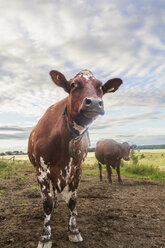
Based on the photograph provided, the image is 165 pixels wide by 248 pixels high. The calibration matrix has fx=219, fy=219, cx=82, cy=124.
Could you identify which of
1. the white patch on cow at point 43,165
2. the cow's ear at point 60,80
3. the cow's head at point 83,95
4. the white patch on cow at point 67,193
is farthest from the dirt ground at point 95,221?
the cow's ear at point 60,80

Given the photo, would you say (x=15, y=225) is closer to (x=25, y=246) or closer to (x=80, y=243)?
(x=25, y=246)

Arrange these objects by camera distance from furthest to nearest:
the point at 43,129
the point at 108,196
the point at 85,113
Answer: the point at 108,196 < the point at 43,129 < the point at 85,113

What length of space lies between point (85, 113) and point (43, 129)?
4.47 feet

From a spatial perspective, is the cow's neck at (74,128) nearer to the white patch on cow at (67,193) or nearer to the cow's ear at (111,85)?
the cow's ear at (111,85)

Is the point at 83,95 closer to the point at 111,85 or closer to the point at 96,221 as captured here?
the point at 111,85

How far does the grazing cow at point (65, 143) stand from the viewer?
355 centimetres

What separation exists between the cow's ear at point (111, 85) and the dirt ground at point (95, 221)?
9.33 ft

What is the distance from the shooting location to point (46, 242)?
12.4 feet

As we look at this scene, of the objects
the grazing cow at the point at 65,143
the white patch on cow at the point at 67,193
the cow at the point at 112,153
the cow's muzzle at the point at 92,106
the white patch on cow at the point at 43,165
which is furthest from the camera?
the cow at the point at 112,153

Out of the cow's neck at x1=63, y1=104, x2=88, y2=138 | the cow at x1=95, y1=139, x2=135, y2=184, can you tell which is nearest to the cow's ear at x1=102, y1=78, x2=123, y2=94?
the cow's neck at x1=63, y1=104, x2=88, y2=138

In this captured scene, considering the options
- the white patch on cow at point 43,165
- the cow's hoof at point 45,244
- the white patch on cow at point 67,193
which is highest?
the white patch on cow at point 43,165

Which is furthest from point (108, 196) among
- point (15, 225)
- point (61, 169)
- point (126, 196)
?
point (61, 169)

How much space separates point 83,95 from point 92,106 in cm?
36

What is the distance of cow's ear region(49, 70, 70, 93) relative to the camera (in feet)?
12.3
